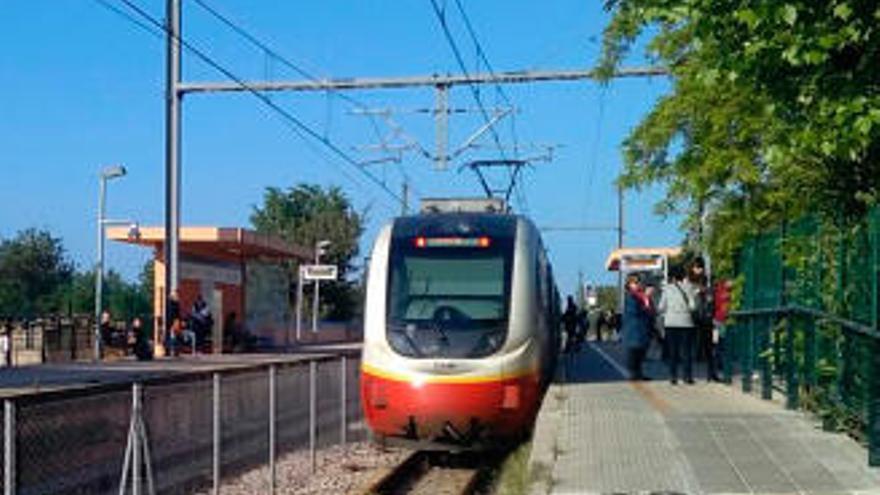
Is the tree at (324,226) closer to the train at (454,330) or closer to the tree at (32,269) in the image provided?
the tree at (32,269)

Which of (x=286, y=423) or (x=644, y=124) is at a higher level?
(x=644, y=124)

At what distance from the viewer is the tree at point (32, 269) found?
87188 millimetres

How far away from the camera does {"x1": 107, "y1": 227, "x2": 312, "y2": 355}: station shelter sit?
42.3 metres

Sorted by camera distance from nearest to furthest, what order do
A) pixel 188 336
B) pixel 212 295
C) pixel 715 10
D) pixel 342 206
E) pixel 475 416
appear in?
pixel 715 10, pixel 475 416, pixel 188 336, pixel 212 295, pixel 342 206

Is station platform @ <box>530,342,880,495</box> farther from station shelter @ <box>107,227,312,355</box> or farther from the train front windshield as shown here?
station shelter @ <box>107,227,312,355</box>

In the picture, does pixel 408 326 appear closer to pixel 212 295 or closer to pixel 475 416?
pixel 475 416

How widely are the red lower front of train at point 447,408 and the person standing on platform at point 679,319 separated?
13.2 feet

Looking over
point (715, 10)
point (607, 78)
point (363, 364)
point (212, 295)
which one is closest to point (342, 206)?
point (212, 295)

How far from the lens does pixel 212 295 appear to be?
1752 inches

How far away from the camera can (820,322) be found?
45.6 feet

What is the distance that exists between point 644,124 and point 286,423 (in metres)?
10.1

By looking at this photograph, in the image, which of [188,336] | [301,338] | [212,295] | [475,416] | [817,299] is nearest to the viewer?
[817,299]

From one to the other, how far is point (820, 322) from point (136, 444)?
275 inches

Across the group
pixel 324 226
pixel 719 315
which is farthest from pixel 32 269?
pixel 719 315
